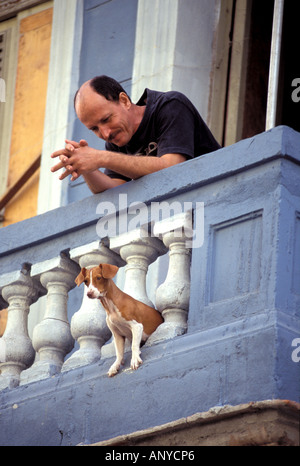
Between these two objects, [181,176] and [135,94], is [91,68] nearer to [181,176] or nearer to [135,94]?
[135,94]

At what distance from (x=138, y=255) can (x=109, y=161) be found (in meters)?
0.45

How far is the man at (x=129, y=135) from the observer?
17.6 ft

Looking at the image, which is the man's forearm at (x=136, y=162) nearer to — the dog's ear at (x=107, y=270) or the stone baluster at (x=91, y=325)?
the stone baluster at (x=91, y=325)

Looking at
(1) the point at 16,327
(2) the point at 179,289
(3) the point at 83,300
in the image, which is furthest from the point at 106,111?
(1) the point at 16,327

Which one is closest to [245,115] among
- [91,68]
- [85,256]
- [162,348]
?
[91,68]

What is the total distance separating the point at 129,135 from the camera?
18.4 feet

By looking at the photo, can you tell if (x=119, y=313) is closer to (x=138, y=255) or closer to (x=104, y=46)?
(x=138, y=255)

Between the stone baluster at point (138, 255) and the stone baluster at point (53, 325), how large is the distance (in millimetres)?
373

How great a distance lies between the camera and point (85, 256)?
217 inches

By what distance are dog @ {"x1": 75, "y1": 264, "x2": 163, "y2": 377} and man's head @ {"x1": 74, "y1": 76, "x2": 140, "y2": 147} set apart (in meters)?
0.85

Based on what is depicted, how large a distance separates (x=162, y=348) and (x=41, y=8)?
176 inches

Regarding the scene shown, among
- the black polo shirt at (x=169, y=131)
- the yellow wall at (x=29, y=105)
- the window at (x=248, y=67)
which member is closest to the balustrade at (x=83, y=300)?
the black polo shirt at (x=169, y=131)

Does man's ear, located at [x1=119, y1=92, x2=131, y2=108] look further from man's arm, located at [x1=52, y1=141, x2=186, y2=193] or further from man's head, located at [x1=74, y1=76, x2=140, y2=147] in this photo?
man's arm, located at [x1=52, y1=141, x2=186, y2=193]

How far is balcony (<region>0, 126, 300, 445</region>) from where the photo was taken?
4.67m
